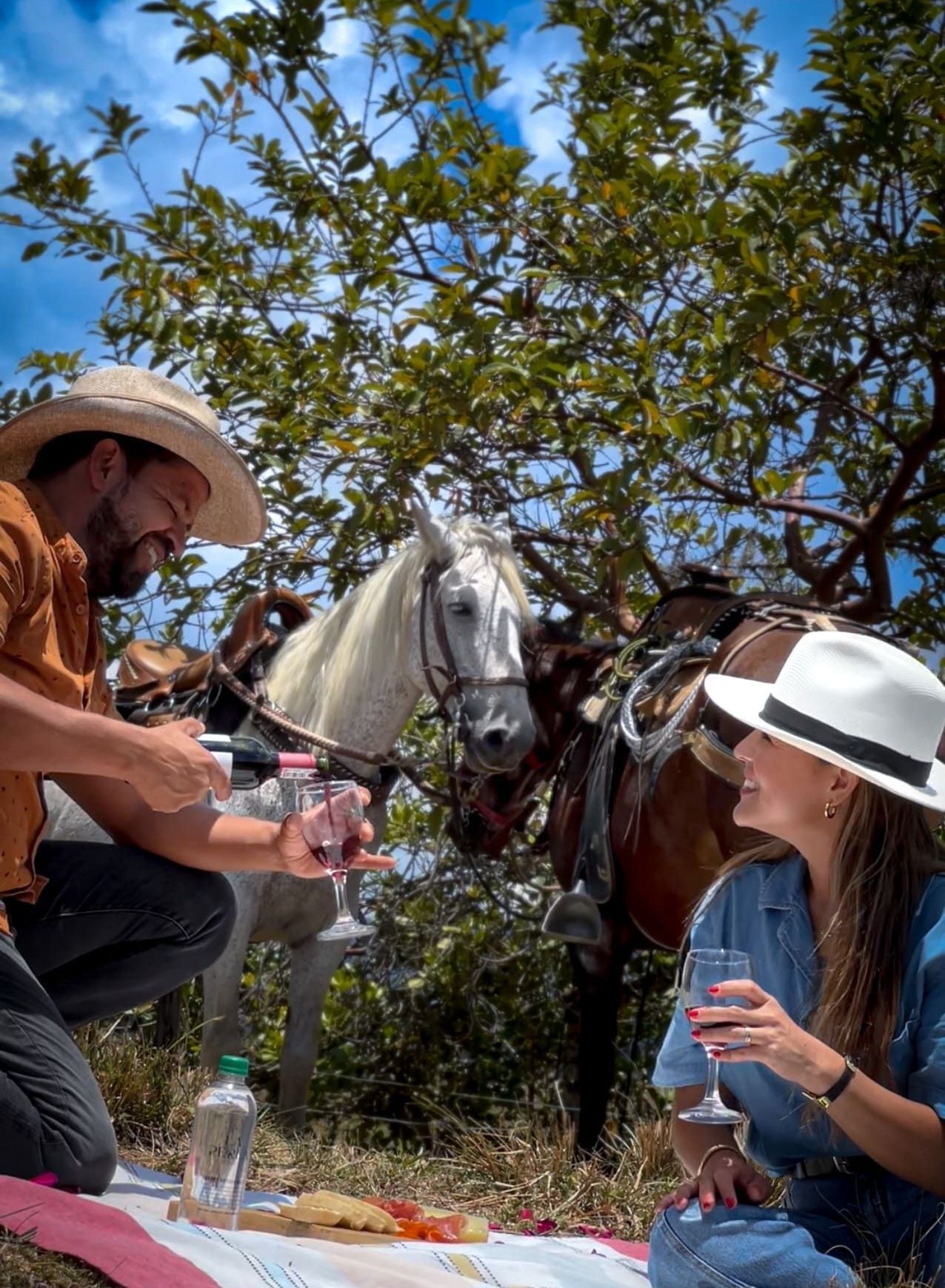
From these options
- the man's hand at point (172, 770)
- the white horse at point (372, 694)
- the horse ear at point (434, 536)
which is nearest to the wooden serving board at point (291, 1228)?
the man's hand at point (172, 770)

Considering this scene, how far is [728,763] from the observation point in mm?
4477

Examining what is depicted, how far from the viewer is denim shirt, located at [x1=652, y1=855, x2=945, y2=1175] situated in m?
2.37

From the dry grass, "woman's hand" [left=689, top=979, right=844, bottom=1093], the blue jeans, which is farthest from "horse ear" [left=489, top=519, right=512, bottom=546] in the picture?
"woman's hand" [left=689, top=979, right=844, bottom=1093]

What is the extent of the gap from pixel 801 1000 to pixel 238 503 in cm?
212

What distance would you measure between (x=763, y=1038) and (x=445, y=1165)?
8.12ft

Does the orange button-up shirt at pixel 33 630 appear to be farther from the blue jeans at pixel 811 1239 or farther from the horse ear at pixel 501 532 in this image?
the horse ear at pixel 501 532

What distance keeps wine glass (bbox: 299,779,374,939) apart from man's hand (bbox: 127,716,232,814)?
19cm

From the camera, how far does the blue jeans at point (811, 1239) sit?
223 cm

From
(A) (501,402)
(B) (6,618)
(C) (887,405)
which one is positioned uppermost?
(C) (887,405)

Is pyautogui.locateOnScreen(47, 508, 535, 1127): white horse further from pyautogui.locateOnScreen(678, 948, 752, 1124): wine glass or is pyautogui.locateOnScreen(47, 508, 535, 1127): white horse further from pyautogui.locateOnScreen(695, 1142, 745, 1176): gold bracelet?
pyautogui.locateOnScreen(678, 948, 752, 1124): wine glass

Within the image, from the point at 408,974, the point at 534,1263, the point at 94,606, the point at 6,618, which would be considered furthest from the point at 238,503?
the point at 408,974

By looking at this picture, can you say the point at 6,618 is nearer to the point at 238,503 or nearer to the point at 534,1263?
the point at 238,503

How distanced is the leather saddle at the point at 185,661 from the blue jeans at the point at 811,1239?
124 inches

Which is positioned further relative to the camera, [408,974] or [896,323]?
[408,974]
